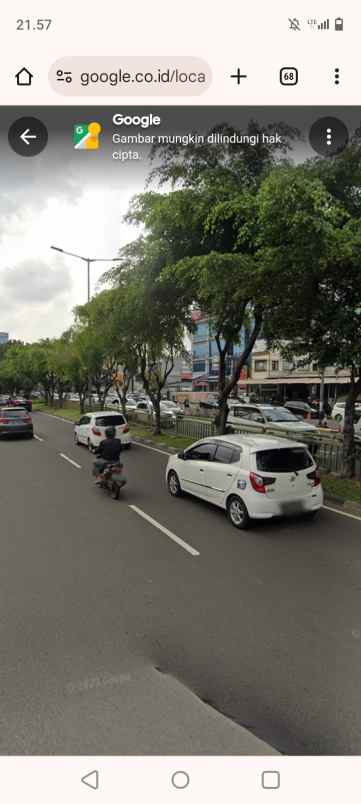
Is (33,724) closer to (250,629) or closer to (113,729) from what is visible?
(113,729)

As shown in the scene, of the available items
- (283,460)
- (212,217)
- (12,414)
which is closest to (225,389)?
(212,217)

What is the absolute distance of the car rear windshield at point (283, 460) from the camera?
255 inches

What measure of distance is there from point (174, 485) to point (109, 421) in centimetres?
620

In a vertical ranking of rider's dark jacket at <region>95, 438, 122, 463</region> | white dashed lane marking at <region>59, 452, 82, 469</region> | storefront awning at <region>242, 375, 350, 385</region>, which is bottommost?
white dashed lane marking at <region>59, 452, 82, 469</region>

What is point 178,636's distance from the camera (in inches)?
144

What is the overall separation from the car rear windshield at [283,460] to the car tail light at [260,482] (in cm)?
14

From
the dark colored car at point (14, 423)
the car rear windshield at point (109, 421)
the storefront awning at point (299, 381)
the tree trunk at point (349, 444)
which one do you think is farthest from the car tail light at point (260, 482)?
the storefront awning at point (299, 381)

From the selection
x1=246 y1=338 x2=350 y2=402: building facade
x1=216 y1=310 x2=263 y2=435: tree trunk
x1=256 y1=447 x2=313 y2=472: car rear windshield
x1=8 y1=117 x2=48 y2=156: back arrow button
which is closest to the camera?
x1=8 y1=117 x2=48 y2=156: back arrow button

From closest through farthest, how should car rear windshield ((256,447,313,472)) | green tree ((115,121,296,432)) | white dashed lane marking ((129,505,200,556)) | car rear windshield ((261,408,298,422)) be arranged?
white dashed lane marking ((129,505,200,556)) < car rear windshield ((256,447,313,472)) < green tree ((115,121,296,432)) < car rear windshield ((261,408,298,422))

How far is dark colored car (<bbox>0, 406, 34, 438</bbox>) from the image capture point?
18.1m

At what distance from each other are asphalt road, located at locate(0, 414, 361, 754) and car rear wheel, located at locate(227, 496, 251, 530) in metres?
0.15

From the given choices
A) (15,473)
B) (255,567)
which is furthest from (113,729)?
(15,473)
